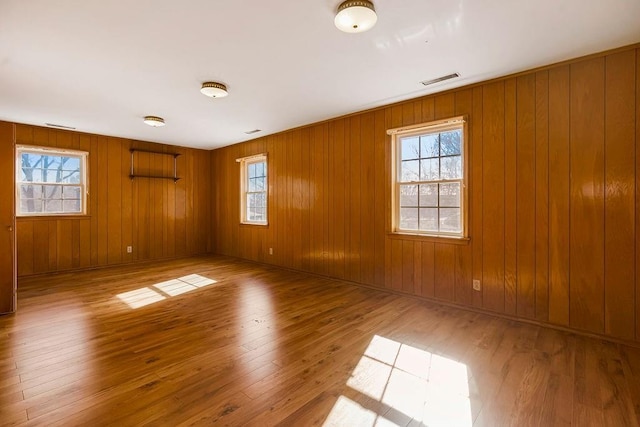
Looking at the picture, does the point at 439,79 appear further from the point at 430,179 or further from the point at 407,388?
the point at 407,388

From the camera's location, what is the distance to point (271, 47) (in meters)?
2.53

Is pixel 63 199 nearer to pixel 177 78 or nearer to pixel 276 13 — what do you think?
pixel 177 78

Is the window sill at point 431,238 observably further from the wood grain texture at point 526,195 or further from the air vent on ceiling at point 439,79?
the air vent on ceiling at point 439,79

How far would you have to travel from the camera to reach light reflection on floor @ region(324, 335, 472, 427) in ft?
5.44

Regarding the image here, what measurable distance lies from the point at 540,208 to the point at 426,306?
5.09 feet

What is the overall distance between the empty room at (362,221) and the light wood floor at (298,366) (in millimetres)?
20

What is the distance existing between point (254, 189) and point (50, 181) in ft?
11.3

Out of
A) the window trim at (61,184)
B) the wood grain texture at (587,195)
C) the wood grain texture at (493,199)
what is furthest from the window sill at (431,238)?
the window trim at (61,184)

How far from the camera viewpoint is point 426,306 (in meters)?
3.45

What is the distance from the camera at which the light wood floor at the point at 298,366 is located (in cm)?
170

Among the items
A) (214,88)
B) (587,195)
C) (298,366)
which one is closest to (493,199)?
(587,195)

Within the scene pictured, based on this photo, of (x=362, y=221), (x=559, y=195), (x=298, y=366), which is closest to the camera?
(x=298, y=366)

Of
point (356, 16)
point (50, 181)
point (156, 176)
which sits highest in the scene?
point (356, 16)

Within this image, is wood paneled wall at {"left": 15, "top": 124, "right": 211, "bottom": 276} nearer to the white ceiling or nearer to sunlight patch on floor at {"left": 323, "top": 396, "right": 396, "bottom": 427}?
the white ceiling
